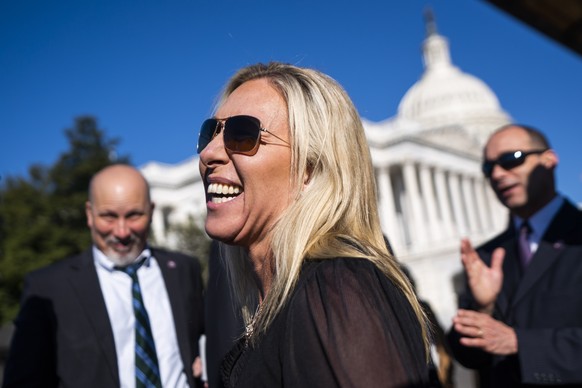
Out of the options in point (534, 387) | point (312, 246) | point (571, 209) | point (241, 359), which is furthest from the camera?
point (571, 209)

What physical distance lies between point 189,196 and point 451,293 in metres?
27.3

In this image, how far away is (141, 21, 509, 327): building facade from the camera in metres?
53.7

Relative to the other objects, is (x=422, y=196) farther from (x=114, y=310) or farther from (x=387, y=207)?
(x=114, y=310)

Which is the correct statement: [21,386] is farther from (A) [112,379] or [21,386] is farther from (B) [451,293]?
(B) [451,293]

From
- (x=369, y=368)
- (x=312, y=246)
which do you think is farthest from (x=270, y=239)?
(x=369, y=368)

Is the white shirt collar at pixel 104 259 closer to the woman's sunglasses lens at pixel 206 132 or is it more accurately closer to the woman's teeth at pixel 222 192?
the woman's sunglasses lens at pixel 206 132

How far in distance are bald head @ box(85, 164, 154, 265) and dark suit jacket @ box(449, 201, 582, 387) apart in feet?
7.48

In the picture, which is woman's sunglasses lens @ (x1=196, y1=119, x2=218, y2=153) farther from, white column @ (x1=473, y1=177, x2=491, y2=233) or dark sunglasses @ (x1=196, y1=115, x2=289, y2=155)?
white column @ (x1=473, y1=177, x2=491, y2=233)

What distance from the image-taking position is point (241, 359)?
2312 millimetres

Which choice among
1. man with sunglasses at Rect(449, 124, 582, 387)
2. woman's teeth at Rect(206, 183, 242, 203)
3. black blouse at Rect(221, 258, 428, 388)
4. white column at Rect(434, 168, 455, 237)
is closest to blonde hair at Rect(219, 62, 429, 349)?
black blouse at Rect(221, 258, 428, 388)

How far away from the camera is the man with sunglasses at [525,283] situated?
3.83 m

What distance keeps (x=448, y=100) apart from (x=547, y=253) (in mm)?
103107

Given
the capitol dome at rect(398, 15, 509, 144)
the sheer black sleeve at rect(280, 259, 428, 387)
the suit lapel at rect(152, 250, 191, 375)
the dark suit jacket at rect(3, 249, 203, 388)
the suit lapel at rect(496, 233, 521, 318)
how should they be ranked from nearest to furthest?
the sheer black sleeve at rect(280, 259, 428, 387), the dark suit jacket at rect(3, 249, 203, 388), the suit lapel at rect(496, 233, 521, 318), the suit lapel at rect(152, 250, 191, 375), the capitol dome at rect(398, 15, 509, 144)

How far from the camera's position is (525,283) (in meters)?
4.33
